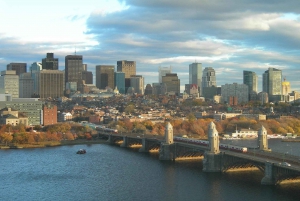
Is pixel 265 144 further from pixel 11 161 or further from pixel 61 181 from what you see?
pixel 11 161

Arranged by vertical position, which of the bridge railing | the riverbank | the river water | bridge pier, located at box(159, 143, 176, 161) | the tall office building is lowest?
the river water

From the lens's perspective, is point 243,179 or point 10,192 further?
point 243,179

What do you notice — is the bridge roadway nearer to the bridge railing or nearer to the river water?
the bridge railing

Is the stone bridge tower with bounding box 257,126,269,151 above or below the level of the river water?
above

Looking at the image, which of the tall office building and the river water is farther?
the tall office building

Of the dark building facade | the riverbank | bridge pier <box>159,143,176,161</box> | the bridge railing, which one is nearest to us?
the bridge railing

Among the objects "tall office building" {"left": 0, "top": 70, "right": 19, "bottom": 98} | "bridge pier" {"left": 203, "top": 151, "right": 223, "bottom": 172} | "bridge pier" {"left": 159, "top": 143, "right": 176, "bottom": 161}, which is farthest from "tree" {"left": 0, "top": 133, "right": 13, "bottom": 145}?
"tall office building" {"left": 0, "top": 70, "right": 19, "bottom": 98}

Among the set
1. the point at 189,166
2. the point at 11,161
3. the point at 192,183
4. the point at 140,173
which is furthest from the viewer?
the point at 11,161

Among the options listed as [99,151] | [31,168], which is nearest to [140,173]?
[31,168]
